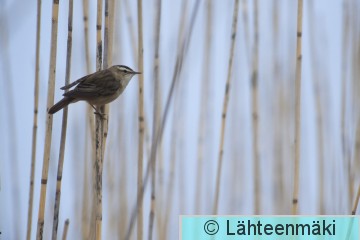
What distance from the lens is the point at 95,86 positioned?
1.47 metres

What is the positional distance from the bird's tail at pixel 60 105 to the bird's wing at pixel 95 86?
0.03 m

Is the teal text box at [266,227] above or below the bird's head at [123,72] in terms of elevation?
below

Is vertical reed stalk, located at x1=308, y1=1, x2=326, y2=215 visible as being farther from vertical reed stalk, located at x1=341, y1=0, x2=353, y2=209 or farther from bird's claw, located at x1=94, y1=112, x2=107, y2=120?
bird's claw, located at x1=94, y1=112, x2=107, y2=120

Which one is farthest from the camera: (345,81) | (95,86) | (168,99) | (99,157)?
(345,81)

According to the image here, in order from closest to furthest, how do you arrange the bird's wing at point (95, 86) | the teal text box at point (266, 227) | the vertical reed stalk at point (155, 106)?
the bird's wing at point (95, 86) → the vertical reed stalk at point (155, 106) → the teal text box at point (266, 227)

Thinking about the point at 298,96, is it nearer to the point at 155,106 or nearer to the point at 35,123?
the point at 155,106

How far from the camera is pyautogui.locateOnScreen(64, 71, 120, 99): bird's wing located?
1438 mm

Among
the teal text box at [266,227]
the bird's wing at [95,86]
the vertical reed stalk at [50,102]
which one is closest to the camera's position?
the vertical reed stalk at [50,102]

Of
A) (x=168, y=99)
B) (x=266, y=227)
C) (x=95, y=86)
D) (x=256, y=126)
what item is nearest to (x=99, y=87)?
(x=95, y=86)

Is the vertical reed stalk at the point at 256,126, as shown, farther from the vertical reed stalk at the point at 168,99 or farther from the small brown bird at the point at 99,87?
the small brown bird at the point at 99,87

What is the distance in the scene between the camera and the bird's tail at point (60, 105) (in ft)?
4.43

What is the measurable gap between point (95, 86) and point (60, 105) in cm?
13

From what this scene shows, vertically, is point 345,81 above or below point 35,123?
above

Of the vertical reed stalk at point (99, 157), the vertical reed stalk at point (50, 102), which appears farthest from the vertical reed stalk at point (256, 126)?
the vertical reed stalk at point (50, 102)
